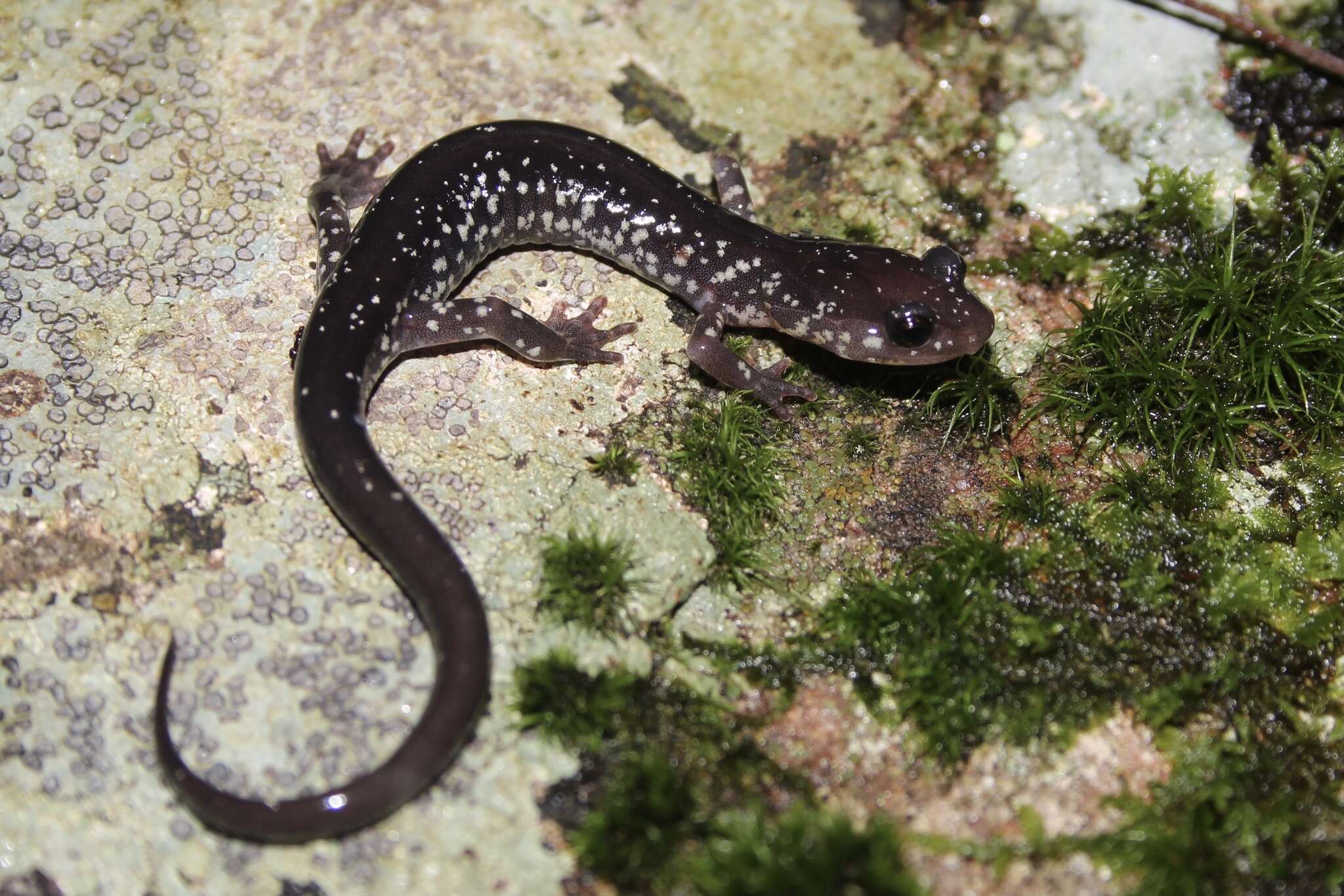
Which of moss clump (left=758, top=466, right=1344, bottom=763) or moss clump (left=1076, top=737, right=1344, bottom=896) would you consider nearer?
moss clump (left=1076, top=737, right=1344, bottom=896)

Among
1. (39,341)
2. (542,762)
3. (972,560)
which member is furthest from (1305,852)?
(39,341)

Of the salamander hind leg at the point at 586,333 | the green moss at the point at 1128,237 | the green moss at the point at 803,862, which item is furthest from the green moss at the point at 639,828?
the green moss at the point at 1128,237

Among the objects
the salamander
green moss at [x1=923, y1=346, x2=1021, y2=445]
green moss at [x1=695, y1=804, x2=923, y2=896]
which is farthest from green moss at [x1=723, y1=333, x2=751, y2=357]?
green moss at [x1=695, y1=804, x2=923, y2=896]

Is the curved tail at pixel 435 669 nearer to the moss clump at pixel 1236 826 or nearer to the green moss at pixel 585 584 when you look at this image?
the green moss at pixel 585 584

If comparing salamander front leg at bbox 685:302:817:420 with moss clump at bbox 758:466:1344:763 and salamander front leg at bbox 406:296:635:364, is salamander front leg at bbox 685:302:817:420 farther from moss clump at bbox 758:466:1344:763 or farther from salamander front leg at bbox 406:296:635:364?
moss clump at bbox 758:466:1344:763

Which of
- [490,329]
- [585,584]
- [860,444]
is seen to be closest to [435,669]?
[585,584]

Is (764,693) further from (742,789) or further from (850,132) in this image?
(850,132)

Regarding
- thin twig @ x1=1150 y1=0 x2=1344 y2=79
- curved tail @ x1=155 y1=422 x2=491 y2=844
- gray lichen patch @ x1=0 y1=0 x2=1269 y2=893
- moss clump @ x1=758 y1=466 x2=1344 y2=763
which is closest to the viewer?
curved tail @ x1=155 y1=422 x2=491 y2=844

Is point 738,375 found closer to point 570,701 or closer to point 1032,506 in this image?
point 1032,506
